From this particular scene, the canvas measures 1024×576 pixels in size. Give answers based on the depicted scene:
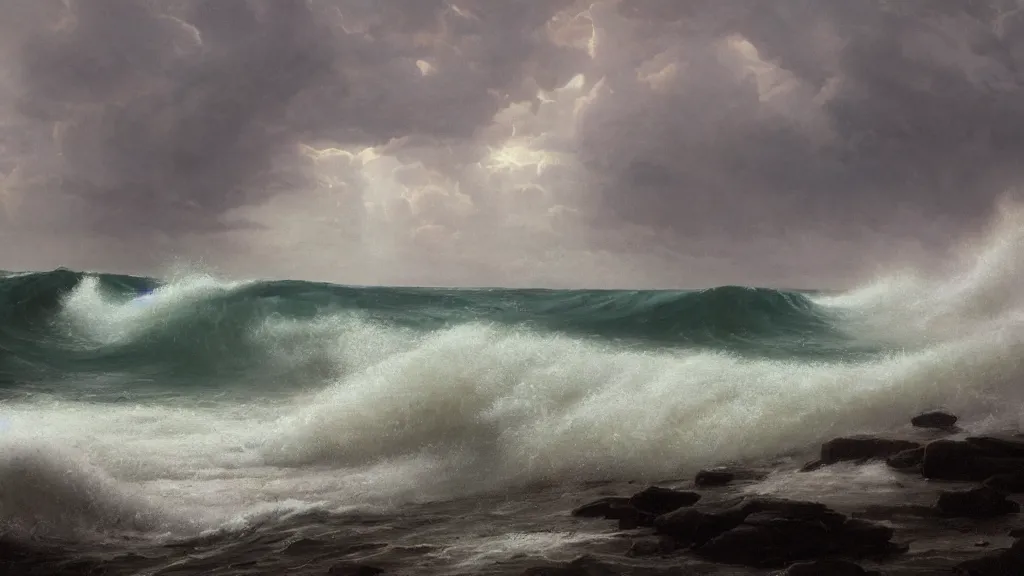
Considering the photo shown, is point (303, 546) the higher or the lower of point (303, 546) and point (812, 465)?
the lower

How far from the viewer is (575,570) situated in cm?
451

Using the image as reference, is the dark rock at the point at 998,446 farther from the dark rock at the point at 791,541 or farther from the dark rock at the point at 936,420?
the dark rock at the point at 791,541

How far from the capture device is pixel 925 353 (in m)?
10.9

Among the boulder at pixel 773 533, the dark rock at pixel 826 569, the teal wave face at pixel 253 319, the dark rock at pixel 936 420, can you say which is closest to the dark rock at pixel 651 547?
the boulder at pixel 773 533

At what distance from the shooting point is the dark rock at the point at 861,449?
292 inches

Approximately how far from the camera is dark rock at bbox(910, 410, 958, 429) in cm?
859

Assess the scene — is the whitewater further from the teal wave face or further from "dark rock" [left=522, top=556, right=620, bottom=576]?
"dark rock" [left=522, top=556, right=620, bottom=576]

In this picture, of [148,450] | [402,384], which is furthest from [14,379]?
[402,384]

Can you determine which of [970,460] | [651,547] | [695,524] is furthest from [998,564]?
[970,460]

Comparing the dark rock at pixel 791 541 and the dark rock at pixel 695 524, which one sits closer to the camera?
the dark rock at pixel 791 541

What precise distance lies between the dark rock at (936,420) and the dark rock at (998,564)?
464 centimetres

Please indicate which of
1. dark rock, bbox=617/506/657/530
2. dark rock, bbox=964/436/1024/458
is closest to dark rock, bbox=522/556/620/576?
dark rock, bbox=617/506/657/530

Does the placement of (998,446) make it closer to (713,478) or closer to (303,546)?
(713,478)

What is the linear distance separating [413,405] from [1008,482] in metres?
6.89
